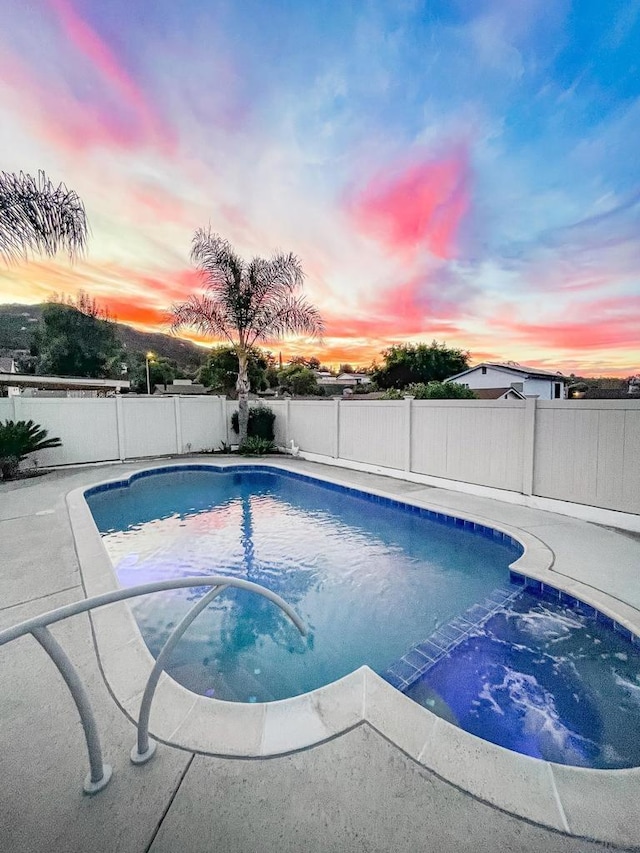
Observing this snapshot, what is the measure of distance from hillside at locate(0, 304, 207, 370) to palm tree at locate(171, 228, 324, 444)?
4509 cm

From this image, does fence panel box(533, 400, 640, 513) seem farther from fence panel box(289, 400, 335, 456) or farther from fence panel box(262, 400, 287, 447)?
fence panel box(262, 400, 287, 447)

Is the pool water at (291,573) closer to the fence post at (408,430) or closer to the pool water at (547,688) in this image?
the pool water at (547,688)

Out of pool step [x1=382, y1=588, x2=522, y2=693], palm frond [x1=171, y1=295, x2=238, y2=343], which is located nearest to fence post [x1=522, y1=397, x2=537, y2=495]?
pool step [x1=382, y1=588, x2=522, y2=693]

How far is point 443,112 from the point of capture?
8.00 metres

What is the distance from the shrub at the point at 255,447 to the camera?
12969 millimetres

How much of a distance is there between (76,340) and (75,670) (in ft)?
162

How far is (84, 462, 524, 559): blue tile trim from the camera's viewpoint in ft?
18.7

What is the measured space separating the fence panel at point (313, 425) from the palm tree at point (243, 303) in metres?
1.81

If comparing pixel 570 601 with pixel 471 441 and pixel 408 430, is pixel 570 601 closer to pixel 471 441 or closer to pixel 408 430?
pixel 471 441

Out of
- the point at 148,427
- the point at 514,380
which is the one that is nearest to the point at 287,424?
the point at 148,427

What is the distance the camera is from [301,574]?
16.5 ft

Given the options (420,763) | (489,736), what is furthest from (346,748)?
(489,736)

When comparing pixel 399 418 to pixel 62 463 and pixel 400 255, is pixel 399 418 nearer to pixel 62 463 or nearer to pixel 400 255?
pixel 400 255

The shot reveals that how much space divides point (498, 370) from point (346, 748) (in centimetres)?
3631
